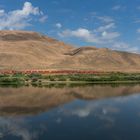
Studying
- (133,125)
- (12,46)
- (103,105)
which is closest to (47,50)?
(12,46)

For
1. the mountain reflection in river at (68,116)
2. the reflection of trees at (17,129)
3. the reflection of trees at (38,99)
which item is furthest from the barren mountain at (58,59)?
the reflection of trees at (17,129)

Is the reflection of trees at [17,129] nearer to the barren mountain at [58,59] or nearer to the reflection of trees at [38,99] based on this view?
the reflection of trees at [38,99]

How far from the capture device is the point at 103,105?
96.3ft

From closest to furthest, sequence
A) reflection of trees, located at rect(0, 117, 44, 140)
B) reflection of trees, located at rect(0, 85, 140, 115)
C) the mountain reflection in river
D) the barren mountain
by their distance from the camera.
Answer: reflection of trees, located at rect(0, 117, 44, 140) → the mountain reflection in river → reflection of trees, located at rect(0, 85, 140, 115) → the barren mountain

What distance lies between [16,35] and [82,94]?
4808 inches

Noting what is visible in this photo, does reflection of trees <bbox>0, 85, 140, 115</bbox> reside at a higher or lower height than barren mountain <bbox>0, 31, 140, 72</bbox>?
lower

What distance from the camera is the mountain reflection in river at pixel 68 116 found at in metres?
17.9

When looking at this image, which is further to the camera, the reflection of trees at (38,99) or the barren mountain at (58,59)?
the barren mountain at (58,59)

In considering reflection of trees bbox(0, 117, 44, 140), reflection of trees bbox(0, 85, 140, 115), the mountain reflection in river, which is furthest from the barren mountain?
reflection of trees bbox(0, 117, 44, 140)

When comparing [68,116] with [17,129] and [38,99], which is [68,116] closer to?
[17,129]

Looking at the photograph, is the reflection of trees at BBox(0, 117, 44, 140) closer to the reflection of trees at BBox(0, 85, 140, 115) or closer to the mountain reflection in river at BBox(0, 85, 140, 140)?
the mountain reflection in river at BBox(0, 85, 140, 140)

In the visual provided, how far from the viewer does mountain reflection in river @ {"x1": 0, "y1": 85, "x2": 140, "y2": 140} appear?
17.9 meters

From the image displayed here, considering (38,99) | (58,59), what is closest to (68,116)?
(38,99)

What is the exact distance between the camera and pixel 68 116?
76.9 feet
